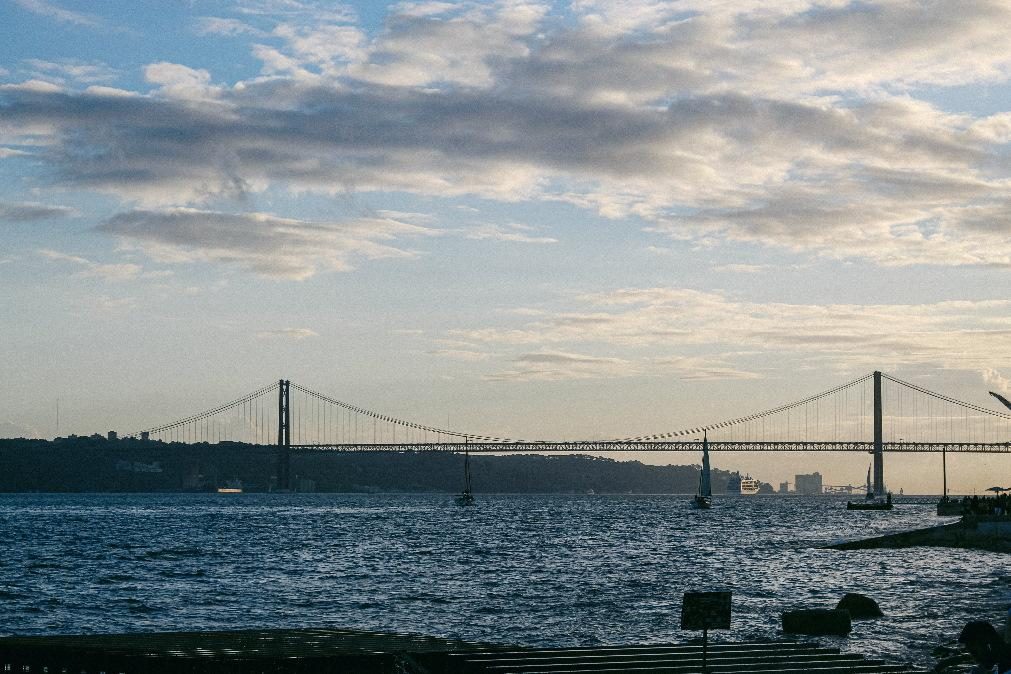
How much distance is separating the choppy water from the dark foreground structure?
8.13 m

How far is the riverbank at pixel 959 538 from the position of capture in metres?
71.7

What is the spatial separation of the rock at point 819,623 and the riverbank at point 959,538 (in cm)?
4021

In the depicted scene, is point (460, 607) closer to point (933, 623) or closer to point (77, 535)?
point (933, 623)

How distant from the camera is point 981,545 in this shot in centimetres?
7194

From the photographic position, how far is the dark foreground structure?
18453 millimetres

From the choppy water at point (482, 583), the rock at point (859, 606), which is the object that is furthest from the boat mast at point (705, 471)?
the rock at point (859, 606)

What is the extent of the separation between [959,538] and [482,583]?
1353 inches

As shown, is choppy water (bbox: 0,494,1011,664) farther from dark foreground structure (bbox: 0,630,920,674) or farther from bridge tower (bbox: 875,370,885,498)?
bridge tower (bbox: 875,370,885,498)

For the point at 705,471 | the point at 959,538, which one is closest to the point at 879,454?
the point at 705,471

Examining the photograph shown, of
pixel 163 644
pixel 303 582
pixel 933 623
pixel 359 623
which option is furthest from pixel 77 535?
pixel 163 644

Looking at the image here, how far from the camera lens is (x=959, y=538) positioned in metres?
74.2

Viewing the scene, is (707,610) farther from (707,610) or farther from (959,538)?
(959,538)

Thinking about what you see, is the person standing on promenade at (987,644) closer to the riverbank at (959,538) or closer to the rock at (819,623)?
the rock at (819,623)

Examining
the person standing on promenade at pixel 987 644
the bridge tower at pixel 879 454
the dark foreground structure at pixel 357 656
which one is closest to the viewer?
the person standing on promenade at pixel 987 644
